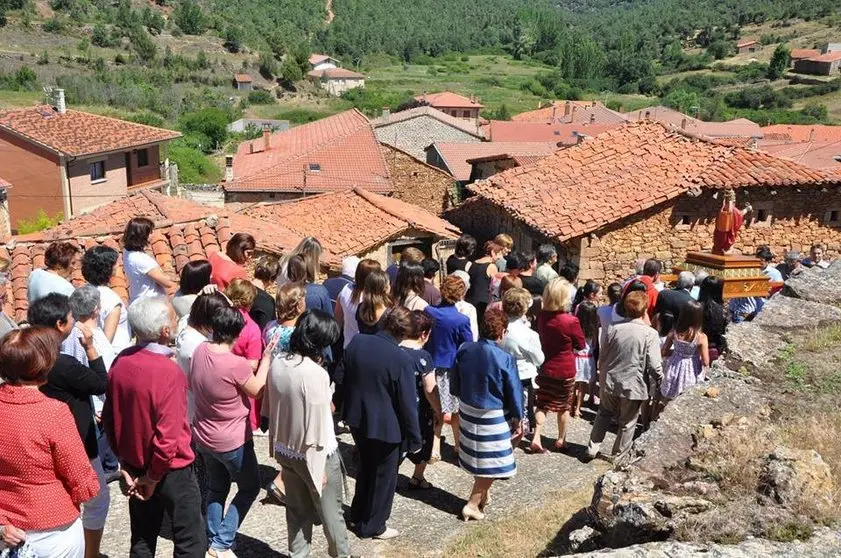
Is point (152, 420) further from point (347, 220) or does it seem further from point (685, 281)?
point (347, 220)

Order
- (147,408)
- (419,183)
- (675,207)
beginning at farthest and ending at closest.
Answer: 1. (419,183)
2. (675,207)
3. (147,408)

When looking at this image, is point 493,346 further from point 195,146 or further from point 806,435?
point 195,146

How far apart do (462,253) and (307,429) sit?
15.6 feet

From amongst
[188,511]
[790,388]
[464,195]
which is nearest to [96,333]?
[188,511]

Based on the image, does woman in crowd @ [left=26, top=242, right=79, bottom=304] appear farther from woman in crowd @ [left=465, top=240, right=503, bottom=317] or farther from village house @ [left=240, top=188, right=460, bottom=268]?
village house @ [left=240, top=188, right=460, bottom=268]

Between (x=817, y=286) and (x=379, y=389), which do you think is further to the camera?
(x=817, y=286)

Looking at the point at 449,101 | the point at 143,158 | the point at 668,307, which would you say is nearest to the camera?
the point at 668,307

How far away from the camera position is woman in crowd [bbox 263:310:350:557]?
15.2 ft

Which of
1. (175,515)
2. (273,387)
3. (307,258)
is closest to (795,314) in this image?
(307,258)

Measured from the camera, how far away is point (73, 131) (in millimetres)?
34531

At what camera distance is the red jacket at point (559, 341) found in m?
6.85

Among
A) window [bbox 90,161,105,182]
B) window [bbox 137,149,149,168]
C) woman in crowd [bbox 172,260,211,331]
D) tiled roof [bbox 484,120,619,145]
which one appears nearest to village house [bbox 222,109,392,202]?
window [bbox 137,149,149,168]

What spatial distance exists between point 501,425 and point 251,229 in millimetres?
9367

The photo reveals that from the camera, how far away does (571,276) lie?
8930 millimetres
